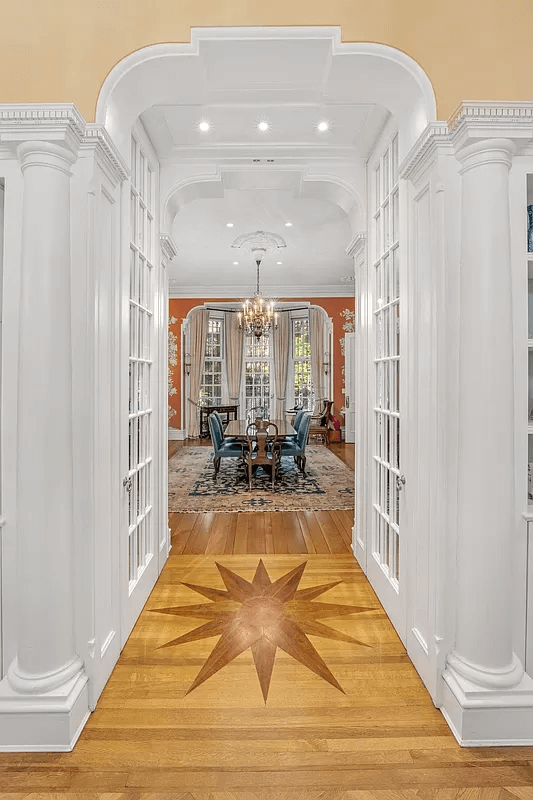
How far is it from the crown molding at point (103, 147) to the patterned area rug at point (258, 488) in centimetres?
351

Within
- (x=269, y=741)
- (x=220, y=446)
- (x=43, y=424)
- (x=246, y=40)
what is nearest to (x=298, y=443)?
(x=220, y=446)

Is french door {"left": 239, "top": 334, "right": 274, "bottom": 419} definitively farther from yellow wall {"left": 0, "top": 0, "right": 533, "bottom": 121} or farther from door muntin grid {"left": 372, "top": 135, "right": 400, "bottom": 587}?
yellow wall {"left": 0, "top": 0, "right": 533, "bottom": 121}

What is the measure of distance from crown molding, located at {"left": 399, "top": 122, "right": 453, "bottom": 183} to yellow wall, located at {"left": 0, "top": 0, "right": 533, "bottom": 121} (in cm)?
10

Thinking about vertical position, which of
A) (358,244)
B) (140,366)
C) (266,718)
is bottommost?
(266,718)

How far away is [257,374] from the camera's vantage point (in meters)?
11.2

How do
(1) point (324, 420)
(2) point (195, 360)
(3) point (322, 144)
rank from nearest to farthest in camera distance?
(3) point (322, 144), (1) point (324, 420), (2) point (195, 360)

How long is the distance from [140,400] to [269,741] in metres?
1.83

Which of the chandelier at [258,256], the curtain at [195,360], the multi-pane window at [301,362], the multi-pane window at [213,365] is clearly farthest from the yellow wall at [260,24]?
the multi-pane window at [213,365]

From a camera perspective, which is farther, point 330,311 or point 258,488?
point 330,311

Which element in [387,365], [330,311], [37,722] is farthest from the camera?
[330,311]

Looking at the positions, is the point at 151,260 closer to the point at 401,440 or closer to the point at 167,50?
the point at 167,50

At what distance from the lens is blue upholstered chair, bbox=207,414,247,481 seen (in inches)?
235

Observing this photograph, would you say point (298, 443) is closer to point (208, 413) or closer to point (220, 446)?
point (220, 446)

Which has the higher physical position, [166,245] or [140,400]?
[166,245]
